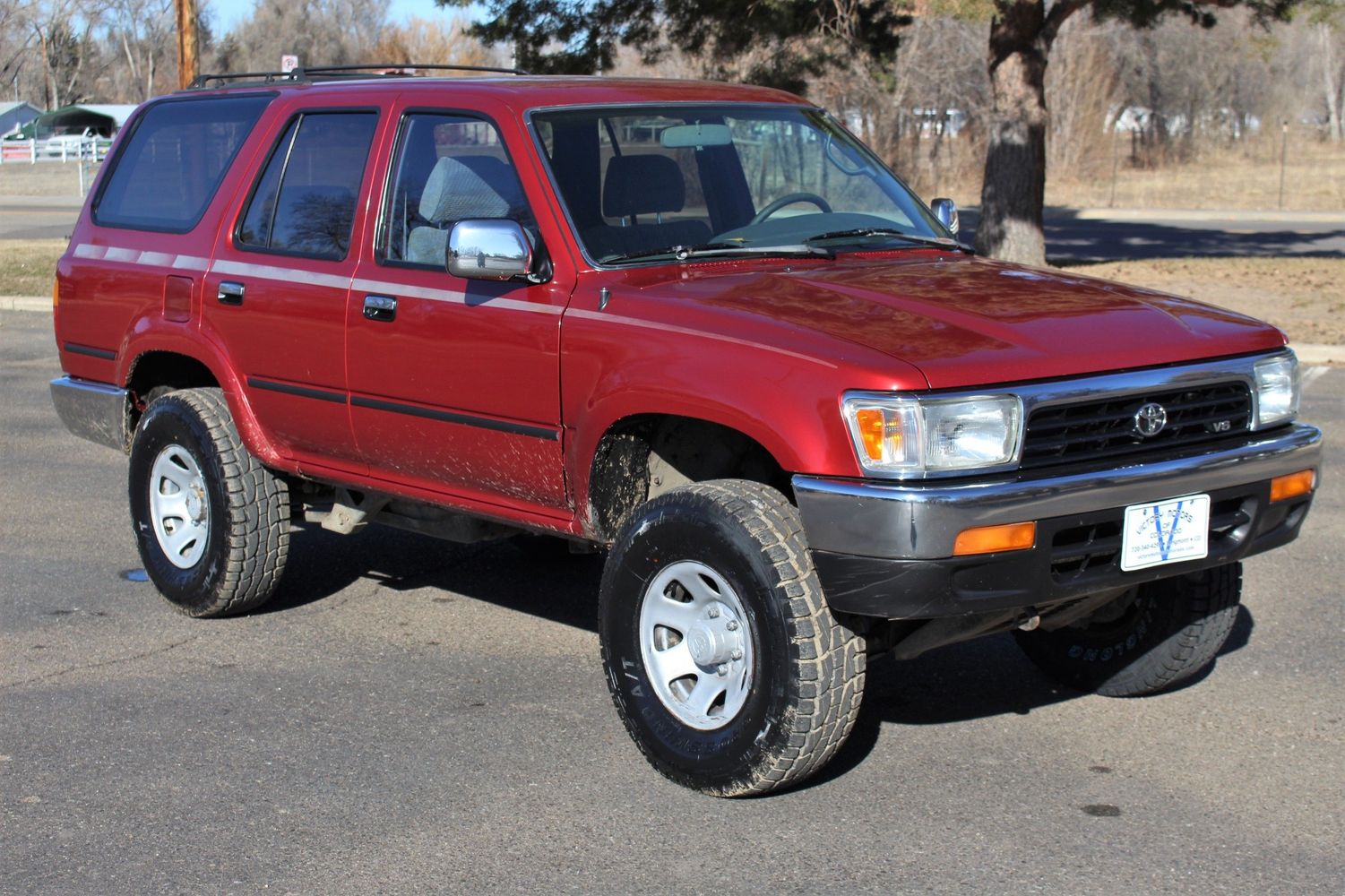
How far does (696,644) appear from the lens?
14.5 ft

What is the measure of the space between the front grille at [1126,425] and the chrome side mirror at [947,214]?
1.59 meters

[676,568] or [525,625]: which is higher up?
[676,568]

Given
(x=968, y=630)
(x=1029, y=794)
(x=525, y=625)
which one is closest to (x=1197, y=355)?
(x=968, y=630)

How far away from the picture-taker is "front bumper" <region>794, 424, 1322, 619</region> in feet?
12.9

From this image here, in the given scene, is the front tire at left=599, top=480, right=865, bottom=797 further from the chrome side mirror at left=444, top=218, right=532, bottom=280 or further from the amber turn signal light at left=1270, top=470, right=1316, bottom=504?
the amber turn signal light at left=1270, top=470, right=1316, bottom=504

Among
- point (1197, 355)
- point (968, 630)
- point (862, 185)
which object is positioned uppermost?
point (862, 185)

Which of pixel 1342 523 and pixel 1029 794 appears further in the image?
pixel 1342 523

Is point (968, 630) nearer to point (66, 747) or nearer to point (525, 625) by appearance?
point (525, 625)

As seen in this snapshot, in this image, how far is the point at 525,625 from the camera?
20.3ft

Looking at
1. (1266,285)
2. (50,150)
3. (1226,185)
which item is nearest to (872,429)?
(1266,285)

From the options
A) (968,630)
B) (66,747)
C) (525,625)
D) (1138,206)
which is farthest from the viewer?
(1138,206)

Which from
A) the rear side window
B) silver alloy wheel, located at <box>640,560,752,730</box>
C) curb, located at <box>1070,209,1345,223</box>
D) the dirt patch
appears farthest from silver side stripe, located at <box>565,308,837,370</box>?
curb, located at <box>1070,209,1345,223</box>

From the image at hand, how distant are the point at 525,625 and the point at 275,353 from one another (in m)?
1.39

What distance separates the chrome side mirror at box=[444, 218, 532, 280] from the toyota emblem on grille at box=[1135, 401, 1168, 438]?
1783mm
